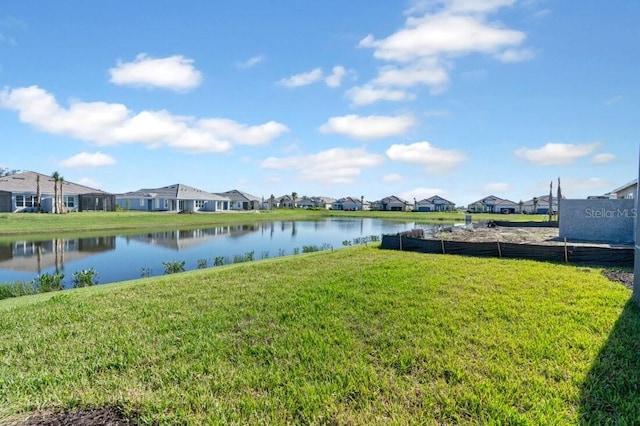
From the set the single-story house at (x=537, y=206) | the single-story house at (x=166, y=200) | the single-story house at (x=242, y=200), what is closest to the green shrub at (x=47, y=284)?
the single-story house at (x=166, y=200)

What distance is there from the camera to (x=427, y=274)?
8.82m

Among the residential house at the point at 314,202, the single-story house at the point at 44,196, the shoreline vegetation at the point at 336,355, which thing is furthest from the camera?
the residential house at the point at 314,202

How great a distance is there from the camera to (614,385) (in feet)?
12.3

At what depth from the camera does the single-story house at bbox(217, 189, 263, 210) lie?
70.6 m

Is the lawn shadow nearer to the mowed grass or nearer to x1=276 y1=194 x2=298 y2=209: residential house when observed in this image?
the mowed grass

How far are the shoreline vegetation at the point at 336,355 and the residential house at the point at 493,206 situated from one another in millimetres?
81647

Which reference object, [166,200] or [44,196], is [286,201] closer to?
[166,200]

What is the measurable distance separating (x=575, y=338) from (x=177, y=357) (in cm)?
500

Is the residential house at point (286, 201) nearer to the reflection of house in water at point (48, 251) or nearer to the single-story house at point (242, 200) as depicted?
the single-story house at point (242, 200)

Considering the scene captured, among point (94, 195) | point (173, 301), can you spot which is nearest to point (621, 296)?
point (173, 301)

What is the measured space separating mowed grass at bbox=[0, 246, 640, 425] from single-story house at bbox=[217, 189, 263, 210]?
6225cm

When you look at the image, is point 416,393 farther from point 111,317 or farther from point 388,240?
point 388,240

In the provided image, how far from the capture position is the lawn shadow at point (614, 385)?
10.8ft

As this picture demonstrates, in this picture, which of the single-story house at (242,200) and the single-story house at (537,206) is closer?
the single-story house at (242,200)
